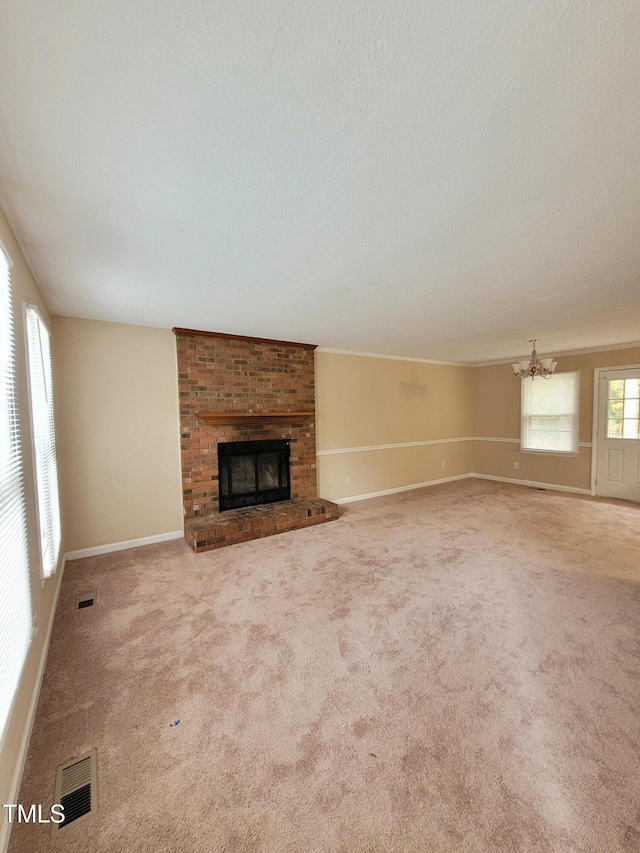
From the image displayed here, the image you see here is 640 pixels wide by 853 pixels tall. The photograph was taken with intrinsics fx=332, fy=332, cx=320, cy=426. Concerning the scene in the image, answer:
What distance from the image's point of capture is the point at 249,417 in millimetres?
4133

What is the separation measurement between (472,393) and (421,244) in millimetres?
5898

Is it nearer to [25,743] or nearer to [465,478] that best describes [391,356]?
[465,478]

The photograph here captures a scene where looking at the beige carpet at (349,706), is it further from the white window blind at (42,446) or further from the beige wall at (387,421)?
the beige wall at (387,421)

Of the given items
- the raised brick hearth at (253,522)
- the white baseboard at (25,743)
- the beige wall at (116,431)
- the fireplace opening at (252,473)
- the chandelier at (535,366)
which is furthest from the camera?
the chandelier at (535,366)

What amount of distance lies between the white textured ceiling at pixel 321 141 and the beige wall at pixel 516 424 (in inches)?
149

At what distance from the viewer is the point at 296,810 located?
1.21m

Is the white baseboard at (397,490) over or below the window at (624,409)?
below

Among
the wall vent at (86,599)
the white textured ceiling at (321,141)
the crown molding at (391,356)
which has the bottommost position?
the wall vent at (86,599)

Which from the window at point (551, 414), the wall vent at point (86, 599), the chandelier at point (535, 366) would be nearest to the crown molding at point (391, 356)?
the window at point (551, 414)

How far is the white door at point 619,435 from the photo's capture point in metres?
5.05

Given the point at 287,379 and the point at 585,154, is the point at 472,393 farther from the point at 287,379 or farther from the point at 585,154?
the point at 585,154

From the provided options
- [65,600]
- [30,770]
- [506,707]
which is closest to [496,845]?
[506,707]

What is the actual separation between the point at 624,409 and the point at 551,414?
993mm

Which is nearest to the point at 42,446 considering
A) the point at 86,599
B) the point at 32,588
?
the point at 32,588
